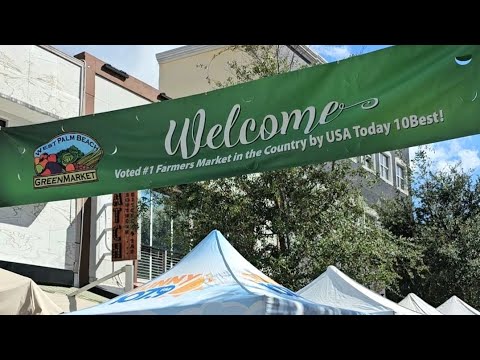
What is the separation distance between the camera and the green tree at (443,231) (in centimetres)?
2180

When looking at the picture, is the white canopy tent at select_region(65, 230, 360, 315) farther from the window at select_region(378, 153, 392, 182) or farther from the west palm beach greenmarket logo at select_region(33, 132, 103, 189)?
the window at select_region(378, 153, 392, 182)

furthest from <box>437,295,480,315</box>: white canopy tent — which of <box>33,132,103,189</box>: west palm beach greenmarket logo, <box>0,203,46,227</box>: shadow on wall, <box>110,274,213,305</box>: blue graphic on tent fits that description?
<box>33,132,103,189</box>: west palm beach greenmarket logo

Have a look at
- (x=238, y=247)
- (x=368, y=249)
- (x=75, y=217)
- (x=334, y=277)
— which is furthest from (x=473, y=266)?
(x=75, y=217)

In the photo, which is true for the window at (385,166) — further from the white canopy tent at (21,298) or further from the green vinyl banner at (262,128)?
the green vinyl banner at (262,128)

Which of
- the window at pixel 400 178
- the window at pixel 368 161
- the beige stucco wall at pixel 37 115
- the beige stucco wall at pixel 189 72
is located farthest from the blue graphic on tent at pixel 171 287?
the window at pixel 400 178

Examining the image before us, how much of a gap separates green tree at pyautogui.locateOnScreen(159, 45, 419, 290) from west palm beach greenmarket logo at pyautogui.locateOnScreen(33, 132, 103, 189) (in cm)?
696

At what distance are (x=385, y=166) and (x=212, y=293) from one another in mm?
26352

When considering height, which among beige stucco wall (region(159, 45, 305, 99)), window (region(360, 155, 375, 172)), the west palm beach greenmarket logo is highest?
beige stucco wall (region(159, 45, 305, 99))

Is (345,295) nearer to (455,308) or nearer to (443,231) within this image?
(455,308)

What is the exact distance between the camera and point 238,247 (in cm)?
1412

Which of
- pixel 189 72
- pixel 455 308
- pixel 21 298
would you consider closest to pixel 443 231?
pixel 455 308

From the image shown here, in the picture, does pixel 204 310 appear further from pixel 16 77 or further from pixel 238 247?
pixel 16 77

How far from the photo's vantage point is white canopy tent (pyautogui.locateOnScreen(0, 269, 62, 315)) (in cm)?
920

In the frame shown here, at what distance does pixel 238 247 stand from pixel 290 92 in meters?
8.32
